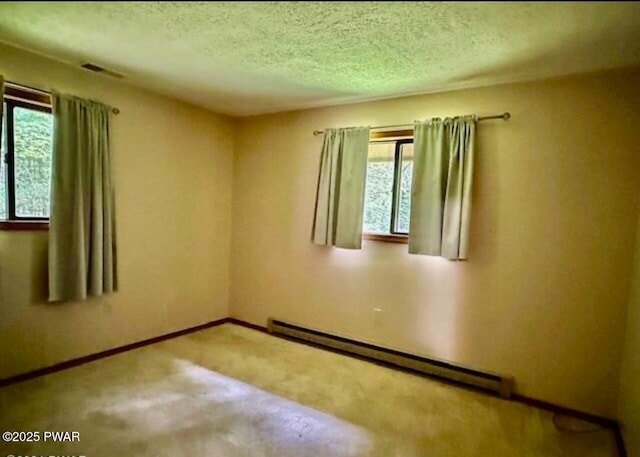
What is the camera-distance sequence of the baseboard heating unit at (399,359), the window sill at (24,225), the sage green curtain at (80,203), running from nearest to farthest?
the window sill at (24,225) < the sage green curtain at (80,203) < the baseboard heating unit at (399,359)

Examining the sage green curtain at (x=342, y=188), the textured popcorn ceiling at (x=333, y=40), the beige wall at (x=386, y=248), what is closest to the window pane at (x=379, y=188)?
the sage green curtain at (x=342, y=188)

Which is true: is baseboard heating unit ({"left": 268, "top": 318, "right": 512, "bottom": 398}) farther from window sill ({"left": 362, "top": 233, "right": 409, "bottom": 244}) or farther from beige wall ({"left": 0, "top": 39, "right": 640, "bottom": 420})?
window sill ({"left": 362, "top": 233, "right": 409, "bottom": 244})

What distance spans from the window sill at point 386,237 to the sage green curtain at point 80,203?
219 centimetres

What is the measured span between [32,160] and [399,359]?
330cm

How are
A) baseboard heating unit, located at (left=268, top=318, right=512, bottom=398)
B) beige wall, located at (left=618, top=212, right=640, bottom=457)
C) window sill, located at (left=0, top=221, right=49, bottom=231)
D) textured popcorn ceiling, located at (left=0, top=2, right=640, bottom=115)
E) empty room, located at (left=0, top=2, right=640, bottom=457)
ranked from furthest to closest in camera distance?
baseboard heating unit, located at (left=268, top=318, right=512, bottom=398)
window sill, located at (left=0, top=221, right=49, bottom=231)
empty room, located at (left=0, top=2, right=640, bottom=457)
beige wall, located at (left=618, top=212, right=640, bottom=457)
textured popcorn ceiling, located at (left=0, top=2, right=640, bottom=115)

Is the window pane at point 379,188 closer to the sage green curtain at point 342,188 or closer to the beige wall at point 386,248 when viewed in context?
the sage green curtain at point 342,188

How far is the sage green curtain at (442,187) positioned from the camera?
2.81 meters

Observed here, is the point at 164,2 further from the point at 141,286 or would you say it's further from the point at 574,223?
the point at 574,223

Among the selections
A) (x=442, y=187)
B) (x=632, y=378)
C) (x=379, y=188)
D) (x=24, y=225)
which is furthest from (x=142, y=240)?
(x=632, y=378)

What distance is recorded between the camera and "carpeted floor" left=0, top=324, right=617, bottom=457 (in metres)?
2.06

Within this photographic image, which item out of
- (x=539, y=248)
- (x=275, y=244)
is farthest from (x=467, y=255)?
(x=275, y=244)

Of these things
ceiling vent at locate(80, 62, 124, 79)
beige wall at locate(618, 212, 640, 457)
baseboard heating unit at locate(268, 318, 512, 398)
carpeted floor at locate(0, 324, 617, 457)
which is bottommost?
carpeted floor at locate(0, 324, 617, 457)

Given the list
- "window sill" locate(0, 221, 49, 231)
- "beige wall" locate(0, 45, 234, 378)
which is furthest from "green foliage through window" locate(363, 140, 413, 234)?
"window sill" locate(0, 221, 49, 231)

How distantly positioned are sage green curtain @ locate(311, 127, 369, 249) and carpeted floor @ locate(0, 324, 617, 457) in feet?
3.85
